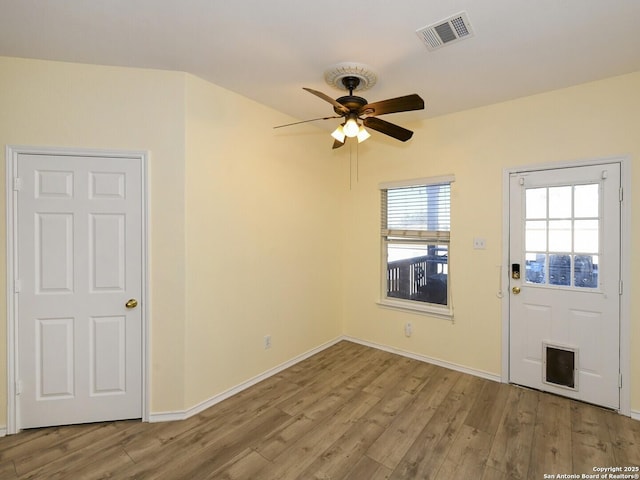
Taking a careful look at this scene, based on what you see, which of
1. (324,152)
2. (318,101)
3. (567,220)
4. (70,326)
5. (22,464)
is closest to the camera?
(22,464)

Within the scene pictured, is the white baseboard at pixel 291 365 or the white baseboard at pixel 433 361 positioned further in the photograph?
the white baseboard at pixel 433 361

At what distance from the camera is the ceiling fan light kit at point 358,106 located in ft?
6.83

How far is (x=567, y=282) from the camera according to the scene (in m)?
2.72

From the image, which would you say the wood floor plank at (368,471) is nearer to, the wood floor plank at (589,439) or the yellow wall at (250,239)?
the wood floor plank at (589,439)

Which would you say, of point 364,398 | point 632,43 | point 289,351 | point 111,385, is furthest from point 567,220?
point 111,385

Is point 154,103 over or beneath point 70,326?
over

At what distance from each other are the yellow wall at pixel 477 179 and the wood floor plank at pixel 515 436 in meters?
0.40

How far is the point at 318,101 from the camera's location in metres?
2.93

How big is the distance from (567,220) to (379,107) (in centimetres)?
198

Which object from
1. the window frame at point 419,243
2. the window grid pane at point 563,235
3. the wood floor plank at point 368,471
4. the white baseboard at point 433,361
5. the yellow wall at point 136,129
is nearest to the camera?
the wood floor plank at point 368,471

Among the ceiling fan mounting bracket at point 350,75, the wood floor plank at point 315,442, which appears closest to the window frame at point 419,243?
the wood floor plank at point 315,442

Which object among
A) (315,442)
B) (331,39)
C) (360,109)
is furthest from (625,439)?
(331,39)

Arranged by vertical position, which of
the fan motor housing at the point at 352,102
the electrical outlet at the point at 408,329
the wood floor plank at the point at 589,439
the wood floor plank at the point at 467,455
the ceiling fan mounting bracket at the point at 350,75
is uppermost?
the ceiling fan mounting bracket at the point at 350,75

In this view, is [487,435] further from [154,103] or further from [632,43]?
[154,103]
